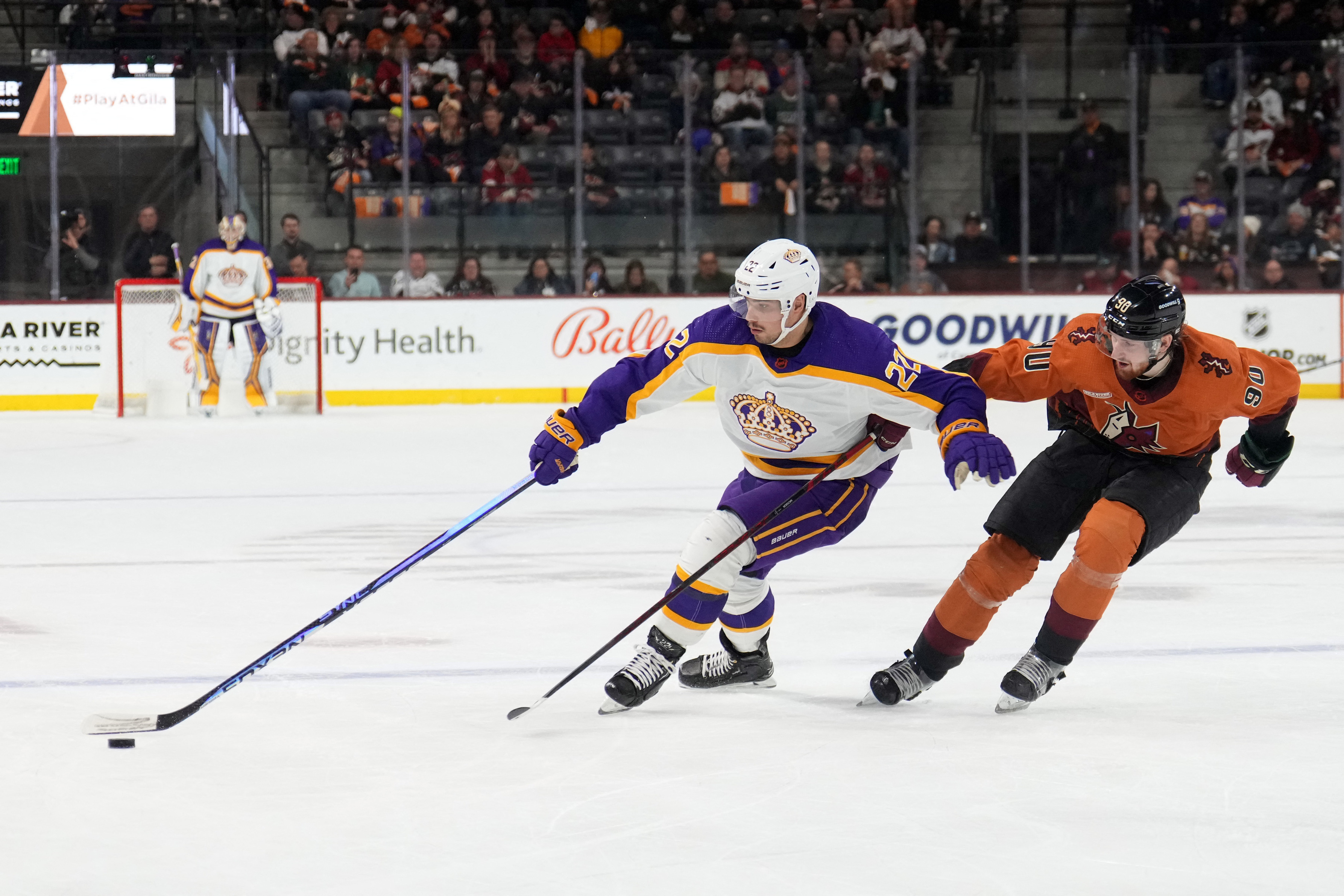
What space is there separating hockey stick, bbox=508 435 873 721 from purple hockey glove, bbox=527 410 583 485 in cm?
30

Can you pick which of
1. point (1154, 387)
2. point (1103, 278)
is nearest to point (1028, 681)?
point (1154, 387)

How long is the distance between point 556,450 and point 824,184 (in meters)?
8.90

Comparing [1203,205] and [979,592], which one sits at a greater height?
[1203,205]

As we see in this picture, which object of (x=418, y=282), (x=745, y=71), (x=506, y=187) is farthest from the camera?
(x=745, y=71)

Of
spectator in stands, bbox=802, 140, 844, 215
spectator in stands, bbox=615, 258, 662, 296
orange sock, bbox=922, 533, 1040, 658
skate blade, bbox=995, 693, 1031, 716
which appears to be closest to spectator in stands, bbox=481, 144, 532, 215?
spectator in stands, bbox=615, 258, 662, 296

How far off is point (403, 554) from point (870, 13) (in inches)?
394

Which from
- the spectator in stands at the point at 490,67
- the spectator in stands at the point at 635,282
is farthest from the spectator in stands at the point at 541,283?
the spectator in stands at the point at 490,67

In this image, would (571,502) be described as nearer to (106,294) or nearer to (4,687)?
(4,687)

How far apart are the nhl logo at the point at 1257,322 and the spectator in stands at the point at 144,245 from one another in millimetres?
7351

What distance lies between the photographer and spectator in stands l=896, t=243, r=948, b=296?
11562 mm

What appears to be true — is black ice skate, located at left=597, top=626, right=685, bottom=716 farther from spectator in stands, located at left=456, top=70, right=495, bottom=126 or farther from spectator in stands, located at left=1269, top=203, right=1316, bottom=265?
spectator in stands, located at left=1269, top=203, right=1316, bottom=265

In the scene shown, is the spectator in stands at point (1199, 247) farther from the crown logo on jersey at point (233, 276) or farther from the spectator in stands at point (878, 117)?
the crown logo on jersey at point (233, 276)

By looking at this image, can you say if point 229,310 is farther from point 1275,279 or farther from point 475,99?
point 1275,279

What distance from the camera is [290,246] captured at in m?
11.4
